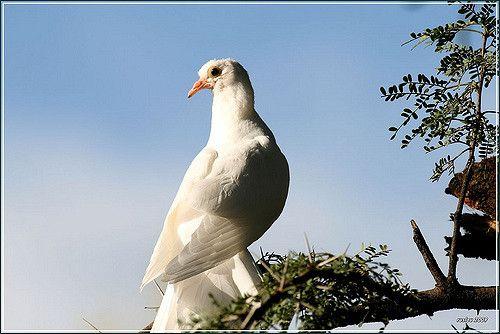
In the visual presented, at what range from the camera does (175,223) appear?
8.97 ft

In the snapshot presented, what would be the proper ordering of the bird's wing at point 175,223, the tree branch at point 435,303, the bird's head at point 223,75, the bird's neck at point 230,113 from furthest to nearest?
the bird's head at point 223,75
the bird's neck at point 230,113
the bird's wing at point 175,223
the tree branch at point 435,303

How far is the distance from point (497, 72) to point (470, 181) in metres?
0.47

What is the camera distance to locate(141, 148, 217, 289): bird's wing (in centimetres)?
267

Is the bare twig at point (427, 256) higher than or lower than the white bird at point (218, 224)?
lower

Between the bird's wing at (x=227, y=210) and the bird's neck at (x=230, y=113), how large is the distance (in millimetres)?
310

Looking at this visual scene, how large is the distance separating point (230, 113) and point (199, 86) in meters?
0.30

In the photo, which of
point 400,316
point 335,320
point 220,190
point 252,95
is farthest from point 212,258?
point 252,95

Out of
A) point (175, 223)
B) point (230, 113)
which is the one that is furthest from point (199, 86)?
point (175, 223)

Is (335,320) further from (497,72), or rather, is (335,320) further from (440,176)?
(497,72)

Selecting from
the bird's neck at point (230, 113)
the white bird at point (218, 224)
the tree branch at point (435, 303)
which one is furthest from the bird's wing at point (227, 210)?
the tree branch at point (435, 303)

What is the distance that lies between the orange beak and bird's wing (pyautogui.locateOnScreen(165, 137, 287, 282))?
672 millimetres

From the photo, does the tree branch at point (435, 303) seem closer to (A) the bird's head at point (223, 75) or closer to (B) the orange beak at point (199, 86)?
(A) the bird's head at point (223, 75)

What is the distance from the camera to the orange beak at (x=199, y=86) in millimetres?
3362

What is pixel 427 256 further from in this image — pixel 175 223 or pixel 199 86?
pixel 199 86
